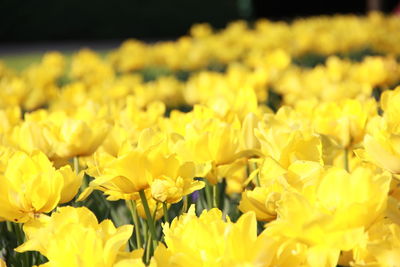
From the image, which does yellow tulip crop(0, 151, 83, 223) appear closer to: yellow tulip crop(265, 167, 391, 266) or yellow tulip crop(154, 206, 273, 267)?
yellow tulip crop(154, 206, 273, 267)

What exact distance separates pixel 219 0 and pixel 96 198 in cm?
1567

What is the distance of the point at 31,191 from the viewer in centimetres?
144

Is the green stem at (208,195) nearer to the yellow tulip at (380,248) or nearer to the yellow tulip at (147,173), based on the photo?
the yellow tulip at (147,173)

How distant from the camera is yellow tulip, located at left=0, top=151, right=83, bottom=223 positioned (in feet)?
4.75

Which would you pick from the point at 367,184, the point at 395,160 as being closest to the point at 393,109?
the point at 395,160

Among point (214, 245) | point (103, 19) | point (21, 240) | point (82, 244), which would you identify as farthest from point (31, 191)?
point (103, 19)

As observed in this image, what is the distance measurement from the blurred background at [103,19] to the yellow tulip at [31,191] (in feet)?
49.4

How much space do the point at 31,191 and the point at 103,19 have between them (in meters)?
15.9

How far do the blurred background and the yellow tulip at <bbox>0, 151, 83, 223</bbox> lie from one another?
49.4ft

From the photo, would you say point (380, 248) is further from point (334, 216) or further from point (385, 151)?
point (385, 151)

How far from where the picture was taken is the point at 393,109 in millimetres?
1542

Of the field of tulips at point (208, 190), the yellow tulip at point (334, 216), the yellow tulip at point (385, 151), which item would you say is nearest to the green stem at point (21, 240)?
the field of tulips at point (208, 190)

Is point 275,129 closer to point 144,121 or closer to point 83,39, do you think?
point 144,121

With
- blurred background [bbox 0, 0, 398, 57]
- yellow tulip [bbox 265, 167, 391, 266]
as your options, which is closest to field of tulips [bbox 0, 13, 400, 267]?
yellow tulip [bbox 265, 167, 391, 266]
